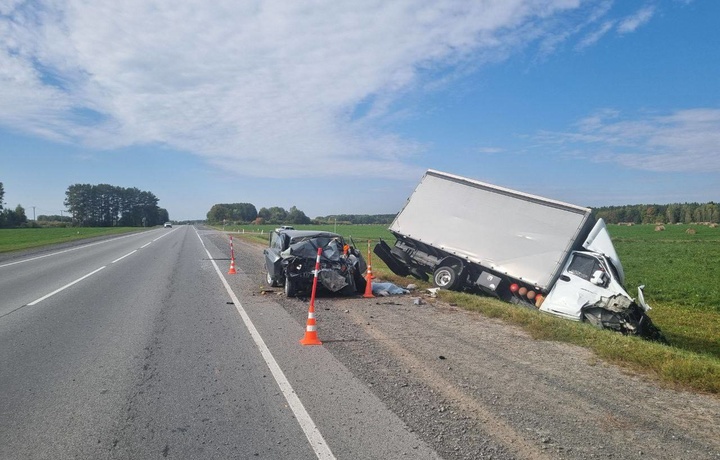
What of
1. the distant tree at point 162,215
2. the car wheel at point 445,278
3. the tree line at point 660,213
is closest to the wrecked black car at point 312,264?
the car wheel at point 445,278

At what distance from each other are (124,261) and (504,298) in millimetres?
16119

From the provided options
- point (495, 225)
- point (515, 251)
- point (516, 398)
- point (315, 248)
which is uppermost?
point (495, 225)

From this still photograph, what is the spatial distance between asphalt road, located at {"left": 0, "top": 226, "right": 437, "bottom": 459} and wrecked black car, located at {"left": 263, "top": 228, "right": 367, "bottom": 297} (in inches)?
72.7

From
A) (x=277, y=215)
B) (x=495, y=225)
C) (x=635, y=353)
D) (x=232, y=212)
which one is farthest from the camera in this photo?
(x=232, y=212)

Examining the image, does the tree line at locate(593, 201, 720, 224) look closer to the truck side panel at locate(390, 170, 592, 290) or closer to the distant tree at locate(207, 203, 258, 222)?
the truck side panel at locate(390, 170, 592, 290)

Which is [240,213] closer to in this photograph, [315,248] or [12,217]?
[12,217]

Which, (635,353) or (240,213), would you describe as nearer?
(635,353)

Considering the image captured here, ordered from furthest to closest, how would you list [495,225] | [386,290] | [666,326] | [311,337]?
[495,225], [386,290], [666,326], [311,337]

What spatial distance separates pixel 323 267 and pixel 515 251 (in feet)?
16.7

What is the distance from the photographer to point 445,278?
14484 millimetres

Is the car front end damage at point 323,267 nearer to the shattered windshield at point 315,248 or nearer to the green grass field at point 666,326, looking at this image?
the shattered windshield at point 315,248

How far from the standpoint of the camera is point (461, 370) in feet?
19.8

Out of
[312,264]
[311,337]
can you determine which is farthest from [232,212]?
[311,337]

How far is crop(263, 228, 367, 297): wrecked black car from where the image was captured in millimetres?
11711
